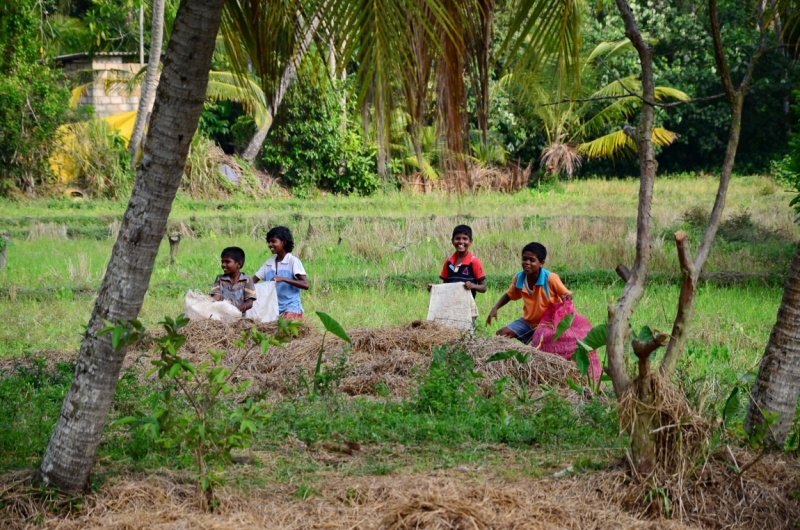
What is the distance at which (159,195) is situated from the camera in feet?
11.5

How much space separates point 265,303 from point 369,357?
121 centimetres

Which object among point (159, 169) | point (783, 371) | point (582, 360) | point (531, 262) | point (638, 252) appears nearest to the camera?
point (159, 169)

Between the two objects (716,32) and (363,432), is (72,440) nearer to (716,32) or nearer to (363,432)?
(363,432)

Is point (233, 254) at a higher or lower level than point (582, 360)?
higher

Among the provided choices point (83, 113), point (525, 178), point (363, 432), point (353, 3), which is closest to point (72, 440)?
point (363, 432)

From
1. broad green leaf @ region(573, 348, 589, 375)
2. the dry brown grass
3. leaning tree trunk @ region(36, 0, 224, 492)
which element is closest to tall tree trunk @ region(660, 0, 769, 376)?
the dry brown grass

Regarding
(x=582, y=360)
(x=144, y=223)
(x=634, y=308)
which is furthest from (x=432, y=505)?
(x=582, y=360)

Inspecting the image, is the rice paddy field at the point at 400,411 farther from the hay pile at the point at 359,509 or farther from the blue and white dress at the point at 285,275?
the blue and white dress at the point at 285,275

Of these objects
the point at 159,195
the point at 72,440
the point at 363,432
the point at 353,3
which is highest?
the point at 353,3

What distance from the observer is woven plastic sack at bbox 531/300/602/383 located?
21.2 ft

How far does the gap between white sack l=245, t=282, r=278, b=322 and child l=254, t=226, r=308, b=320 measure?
84mm

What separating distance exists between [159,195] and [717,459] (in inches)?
106

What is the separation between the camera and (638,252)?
4430 mm

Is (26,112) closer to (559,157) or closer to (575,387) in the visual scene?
(559,157)
